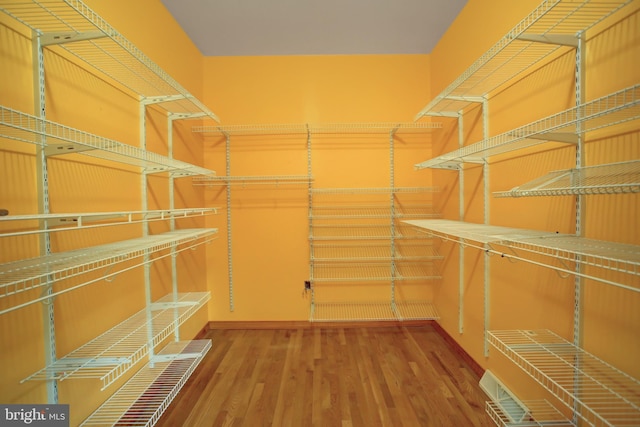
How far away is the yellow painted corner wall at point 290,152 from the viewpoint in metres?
2.88

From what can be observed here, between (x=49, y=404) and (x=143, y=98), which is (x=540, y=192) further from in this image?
(x=143, y=98)

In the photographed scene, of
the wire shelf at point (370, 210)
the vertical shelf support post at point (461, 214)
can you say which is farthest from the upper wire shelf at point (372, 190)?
the vertical shelf support post at point (461, 214)

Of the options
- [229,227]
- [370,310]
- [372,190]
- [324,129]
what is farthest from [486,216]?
[229,227]

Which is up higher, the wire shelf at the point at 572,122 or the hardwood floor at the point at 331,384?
the wire shelf at the point at 572,122

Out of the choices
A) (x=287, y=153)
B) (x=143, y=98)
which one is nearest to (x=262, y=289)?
(x=287, y=153)

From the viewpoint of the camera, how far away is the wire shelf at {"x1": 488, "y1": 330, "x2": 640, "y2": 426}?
1049 millimetres

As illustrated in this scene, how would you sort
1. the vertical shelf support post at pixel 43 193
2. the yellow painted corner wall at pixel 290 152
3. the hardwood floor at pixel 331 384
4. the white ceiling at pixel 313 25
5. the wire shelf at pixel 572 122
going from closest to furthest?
1. the wire shelf at pixel 572 122
2. the vertical shelf support post at pixel 43 193
3. the hardwood floor at pixel 331 384
4. the white ceiling at pixel 313 25
5. the yellow painted corner wall at pixel 290 152

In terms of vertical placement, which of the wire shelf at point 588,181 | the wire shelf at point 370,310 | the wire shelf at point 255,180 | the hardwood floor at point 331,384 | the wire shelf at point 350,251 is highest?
the wire shelf at point 255,180

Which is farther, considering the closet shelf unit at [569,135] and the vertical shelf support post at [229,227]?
the vertical shelf support post at [229,227]

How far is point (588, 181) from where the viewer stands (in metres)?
1.10

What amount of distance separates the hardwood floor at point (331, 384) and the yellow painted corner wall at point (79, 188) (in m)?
0.59

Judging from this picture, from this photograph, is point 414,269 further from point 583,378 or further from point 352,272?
point 583,378

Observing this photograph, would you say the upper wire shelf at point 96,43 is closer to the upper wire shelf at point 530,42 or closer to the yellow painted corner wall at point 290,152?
the yellow painted corner wall at point 290,152

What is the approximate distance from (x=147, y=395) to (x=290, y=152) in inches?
85.4
